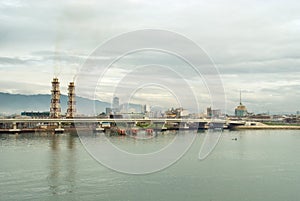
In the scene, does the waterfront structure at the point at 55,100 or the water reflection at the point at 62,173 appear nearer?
the water reflection at the point at 62,173

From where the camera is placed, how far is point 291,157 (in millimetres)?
11562

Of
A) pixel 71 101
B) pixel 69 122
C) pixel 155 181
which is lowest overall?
pixel 155 181

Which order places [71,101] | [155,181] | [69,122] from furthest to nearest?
1. [71,101]
2. [69,122]
3. [155,181]

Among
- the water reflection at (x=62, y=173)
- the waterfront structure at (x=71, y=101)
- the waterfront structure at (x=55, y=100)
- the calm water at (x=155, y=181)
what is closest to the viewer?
the calm water at (x=155, y=181)

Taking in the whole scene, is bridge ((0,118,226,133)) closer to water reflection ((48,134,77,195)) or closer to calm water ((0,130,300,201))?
water reflection ((48,134,77,195))

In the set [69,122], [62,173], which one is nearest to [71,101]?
[69,122]

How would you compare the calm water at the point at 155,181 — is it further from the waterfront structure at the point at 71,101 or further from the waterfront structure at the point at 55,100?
the waterfront structure at the point at 71,101

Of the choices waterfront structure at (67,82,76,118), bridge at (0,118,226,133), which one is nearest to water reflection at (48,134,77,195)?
bridge at (0,118,226,133)

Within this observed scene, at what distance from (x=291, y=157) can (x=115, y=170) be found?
6.07 meters

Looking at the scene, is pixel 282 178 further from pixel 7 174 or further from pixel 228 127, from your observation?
pixel 228 127

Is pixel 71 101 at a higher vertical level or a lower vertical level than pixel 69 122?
higher

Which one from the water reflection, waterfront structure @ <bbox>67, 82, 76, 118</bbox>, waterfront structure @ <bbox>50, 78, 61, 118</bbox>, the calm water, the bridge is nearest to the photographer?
the calm water

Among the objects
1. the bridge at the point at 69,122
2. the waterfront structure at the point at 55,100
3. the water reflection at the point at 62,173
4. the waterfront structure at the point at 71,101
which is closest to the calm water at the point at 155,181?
the water reflection at the point at 62,173

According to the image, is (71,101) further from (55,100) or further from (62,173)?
(62,173)
